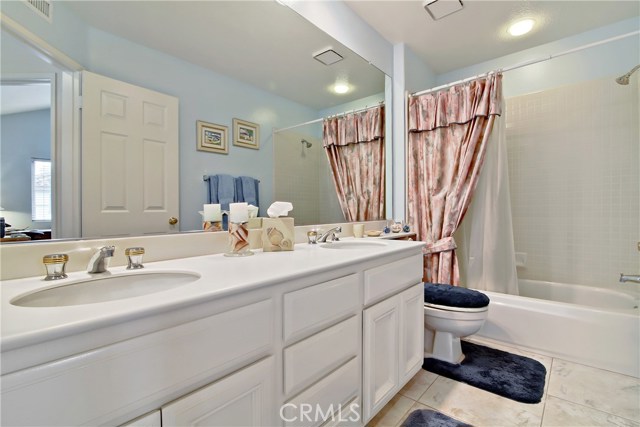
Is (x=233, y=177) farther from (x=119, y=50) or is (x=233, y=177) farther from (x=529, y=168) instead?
(x=529, y=168)

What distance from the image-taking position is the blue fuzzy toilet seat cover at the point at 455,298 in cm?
163

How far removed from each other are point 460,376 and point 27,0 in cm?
241

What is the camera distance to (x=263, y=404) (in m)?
0.74

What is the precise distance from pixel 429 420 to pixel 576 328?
1138 mm

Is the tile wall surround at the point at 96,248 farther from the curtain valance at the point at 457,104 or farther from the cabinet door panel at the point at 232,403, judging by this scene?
the curtain valance at the point at 457,104

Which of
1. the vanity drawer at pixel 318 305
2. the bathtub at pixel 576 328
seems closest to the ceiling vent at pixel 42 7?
the vanity drawer at pixel 318 305

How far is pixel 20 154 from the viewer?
807 mm

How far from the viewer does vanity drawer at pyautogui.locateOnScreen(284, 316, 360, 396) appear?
81cm

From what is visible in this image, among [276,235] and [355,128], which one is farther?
[355,128]

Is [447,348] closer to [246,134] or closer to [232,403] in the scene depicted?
[232,403]

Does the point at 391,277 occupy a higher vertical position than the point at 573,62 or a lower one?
lower

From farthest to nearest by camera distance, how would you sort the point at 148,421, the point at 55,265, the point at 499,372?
the point at 499,372 → the point at 55,265 → the point at 148,421

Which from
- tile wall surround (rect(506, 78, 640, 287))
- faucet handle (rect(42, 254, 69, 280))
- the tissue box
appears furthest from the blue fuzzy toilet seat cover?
faucet handle (rect(42, 254, 69, 280))

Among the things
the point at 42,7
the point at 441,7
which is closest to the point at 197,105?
the point at 42,7
